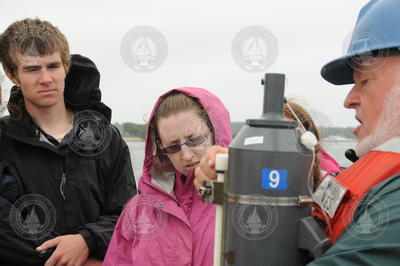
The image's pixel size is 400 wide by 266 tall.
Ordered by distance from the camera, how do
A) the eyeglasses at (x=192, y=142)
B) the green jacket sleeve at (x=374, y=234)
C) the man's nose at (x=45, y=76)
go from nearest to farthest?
the green jacket sleeve at (x=374, y=234), the eyeglasses at (x=192, y=142), the man's nose at (x=45, y=76)

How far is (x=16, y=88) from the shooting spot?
373 cm

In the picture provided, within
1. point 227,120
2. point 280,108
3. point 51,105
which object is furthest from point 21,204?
point 280,108

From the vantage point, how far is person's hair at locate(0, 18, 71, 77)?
3637 millimetres

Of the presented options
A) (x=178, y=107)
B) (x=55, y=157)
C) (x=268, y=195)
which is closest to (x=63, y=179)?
(x=55, y=157)

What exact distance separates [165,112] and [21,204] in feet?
3.91

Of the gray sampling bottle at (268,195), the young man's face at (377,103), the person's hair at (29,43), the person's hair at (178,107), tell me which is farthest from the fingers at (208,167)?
the person's hair at (29,43)

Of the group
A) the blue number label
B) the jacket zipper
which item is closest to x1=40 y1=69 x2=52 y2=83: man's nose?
the jacket zipper

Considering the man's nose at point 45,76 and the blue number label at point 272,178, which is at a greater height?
the man's nose at point 45,76

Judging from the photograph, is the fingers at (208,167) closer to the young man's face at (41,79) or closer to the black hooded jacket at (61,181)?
the black hooded jacket at (61,181)

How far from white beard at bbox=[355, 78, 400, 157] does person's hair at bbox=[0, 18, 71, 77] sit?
8.52 ft

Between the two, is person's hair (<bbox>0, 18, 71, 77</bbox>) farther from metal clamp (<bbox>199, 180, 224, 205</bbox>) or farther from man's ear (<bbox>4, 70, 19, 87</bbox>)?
metal clamp (<bbox>199, 180, 224, 205</bbox>)

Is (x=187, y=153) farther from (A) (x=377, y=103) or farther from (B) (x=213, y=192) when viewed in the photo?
(A) (x=377, y=103)

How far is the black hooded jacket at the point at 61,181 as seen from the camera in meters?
3.19

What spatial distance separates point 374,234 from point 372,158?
1.33 feet
